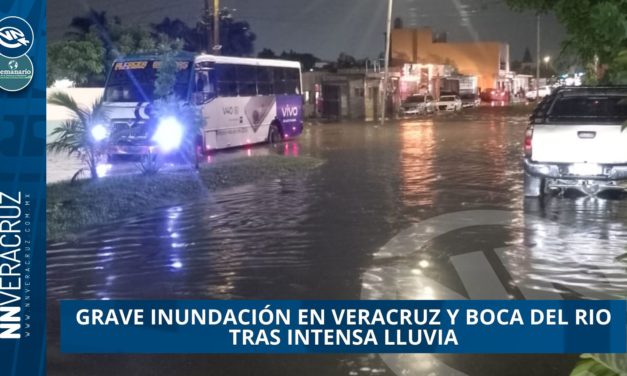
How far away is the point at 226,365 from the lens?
6180 mm

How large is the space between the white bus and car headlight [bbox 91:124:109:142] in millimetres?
1006

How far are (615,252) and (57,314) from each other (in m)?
6.52

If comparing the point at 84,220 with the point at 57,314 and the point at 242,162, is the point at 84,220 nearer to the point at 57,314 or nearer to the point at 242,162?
the point at 57,314

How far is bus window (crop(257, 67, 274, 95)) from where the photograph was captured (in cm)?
2988

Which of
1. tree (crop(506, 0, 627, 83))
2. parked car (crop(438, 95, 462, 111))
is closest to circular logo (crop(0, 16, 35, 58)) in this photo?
tree (crop(506, 0, 627, 83))

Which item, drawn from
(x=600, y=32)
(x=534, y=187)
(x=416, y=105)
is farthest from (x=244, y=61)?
(x=416, y=105)

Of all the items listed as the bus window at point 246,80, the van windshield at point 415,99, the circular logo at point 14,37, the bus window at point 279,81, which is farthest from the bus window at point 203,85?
the van windshield at point 415,99

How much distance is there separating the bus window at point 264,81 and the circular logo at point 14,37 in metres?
23.6

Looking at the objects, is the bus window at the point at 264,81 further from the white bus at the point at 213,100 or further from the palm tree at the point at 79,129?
the palm tree at the point at 79,129

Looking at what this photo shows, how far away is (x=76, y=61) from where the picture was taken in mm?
41562

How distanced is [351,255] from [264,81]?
20.9 meters

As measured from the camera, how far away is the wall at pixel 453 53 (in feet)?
293

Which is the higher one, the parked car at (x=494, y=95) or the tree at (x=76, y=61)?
the tree at (x=76, y=61)

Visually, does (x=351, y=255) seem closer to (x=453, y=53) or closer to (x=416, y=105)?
(x=416, y=105)
